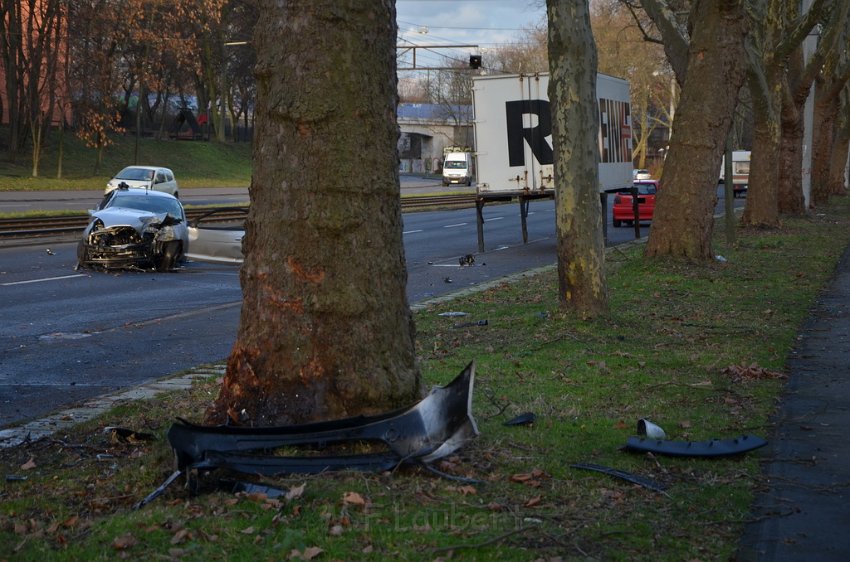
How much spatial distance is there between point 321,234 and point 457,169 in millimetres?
74400

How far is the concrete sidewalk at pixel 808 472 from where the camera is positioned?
4.98m

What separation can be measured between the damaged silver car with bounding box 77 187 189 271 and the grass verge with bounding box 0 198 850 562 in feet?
35.0

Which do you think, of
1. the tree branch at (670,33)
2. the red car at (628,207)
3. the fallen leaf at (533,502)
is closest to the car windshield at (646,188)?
the red car at (628,207)

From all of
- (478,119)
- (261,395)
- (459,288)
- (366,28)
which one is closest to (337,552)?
(261,395)

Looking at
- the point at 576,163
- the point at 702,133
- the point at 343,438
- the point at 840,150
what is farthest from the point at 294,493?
the point at 840,150

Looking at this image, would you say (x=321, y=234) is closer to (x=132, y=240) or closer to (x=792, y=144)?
(x=132, y=240)

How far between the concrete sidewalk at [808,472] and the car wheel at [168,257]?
41.4ft

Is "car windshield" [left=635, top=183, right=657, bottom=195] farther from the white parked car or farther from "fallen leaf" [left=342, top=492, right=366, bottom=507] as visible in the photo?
"fallen leaf" [left=342, top=492, right=366, bottom=507]

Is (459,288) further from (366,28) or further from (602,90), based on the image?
(366,28)

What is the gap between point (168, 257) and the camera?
20047 millimetres

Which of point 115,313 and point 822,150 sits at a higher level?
point 822,150

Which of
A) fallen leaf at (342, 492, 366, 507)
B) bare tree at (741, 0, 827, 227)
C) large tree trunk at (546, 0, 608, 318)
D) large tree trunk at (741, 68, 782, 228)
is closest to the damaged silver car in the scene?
large tree trunk at (546, 0, 608, 318)

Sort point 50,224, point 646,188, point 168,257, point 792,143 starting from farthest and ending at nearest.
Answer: point 646,188, point 792,143, point 50,224, point 168,257

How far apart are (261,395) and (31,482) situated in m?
1.26
